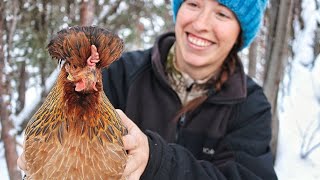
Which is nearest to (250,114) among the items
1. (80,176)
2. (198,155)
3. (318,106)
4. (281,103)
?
(198,155)

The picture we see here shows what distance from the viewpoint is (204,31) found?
214 cm

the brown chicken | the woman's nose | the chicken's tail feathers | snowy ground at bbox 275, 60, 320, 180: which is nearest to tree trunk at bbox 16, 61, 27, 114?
the woman's nose

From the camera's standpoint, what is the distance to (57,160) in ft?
4.22

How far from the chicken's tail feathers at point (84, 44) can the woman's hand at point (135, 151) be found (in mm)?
328

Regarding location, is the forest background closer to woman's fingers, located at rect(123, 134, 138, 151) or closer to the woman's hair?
the woman's hair

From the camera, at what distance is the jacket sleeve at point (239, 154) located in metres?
1.75

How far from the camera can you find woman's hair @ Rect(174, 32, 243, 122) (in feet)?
7.28

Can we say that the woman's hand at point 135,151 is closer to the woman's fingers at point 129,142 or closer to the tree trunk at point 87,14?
the woman's fingers at point 129,142

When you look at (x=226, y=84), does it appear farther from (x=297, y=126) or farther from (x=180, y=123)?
(x=297, y=126)

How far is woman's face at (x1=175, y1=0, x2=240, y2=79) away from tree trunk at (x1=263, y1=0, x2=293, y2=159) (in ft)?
3.93

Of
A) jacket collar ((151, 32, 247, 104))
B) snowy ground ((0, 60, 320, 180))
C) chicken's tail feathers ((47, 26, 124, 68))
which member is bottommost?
snowy ground ((0, 60, 320, 180))

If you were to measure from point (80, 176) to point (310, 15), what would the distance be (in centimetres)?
380

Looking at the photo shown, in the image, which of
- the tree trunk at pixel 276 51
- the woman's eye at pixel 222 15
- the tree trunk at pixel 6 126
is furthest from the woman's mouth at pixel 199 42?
the tree trunk at pixel 276 51

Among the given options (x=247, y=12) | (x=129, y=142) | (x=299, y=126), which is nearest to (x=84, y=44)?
(x=129, y=142)
